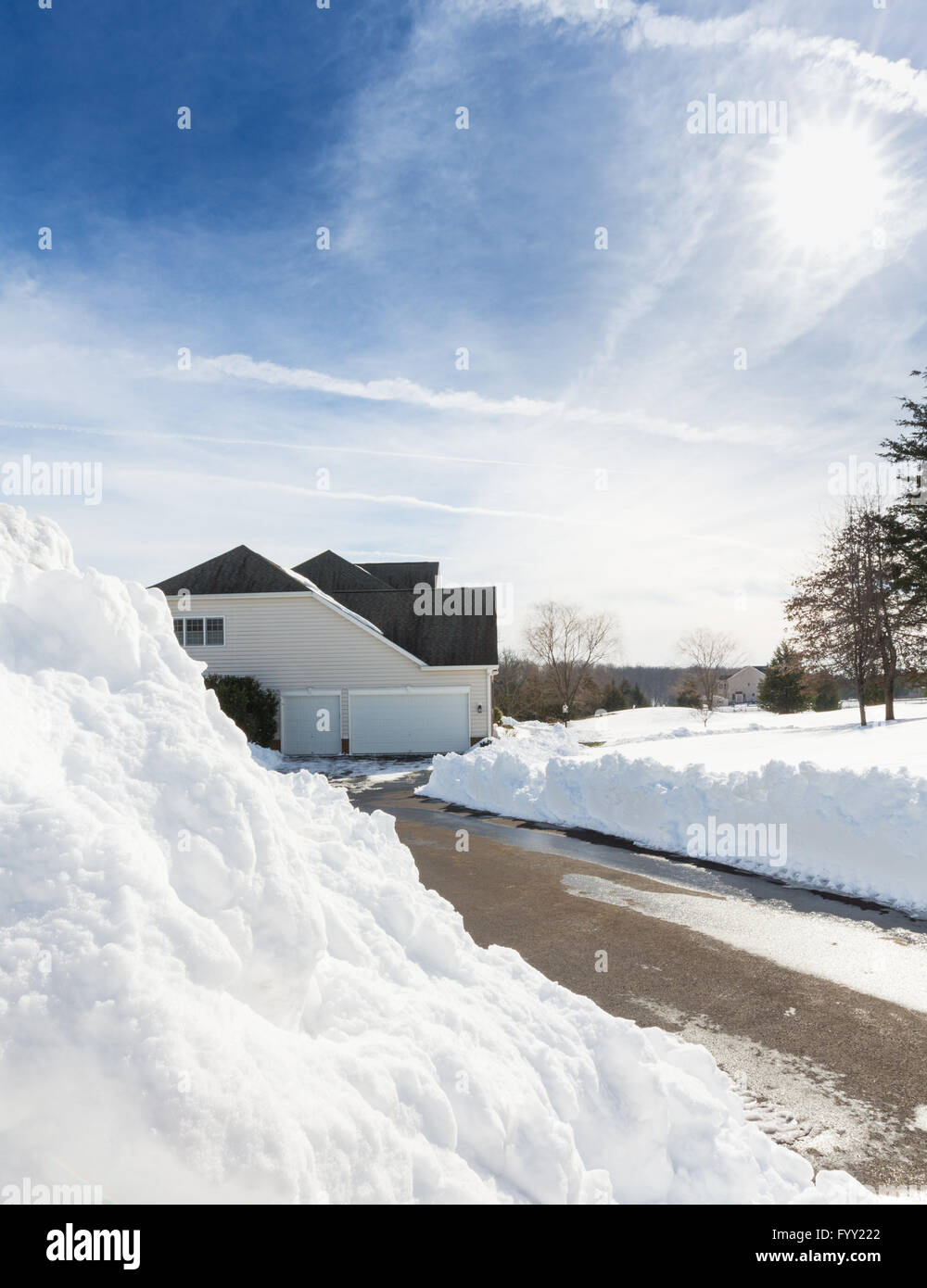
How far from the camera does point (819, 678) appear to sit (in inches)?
1096

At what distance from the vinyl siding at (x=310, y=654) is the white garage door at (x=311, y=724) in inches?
13.5

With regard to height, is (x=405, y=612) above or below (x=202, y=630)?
above

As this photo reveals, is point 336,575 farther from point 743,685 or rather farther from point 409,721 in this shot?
point 743,685

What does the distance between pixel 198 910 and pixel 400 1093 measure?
3.41ft

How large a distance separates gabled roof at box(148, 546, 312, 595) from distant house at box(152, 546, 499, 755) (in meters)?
0.05

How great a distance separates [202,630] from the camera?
25.6 meters

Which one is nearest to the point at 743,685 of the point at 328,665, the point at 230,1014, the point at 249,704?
the point at 328,665

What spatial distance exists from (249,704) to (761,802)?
1809cm

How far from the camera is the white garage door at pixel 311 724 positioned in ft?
81.5

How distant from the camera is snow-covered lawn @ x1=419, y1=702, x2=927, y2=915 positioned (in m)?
7.93

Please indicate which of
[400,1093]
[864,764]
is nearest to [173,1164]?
[400,1093]

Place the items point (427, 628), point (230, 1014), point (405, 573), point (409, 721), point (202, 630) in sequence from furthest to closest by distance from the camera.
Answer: point (405, 573) < point (427, 628) < point (202, 630) < point (409, 721) < point (230, 1014)

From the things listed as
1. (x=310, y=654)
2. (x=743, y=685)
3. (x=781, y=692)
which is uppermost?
(x=310, y=654)
